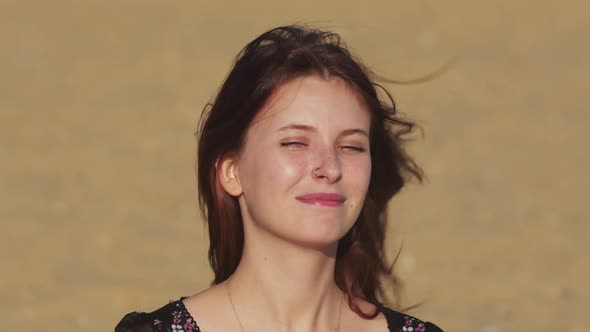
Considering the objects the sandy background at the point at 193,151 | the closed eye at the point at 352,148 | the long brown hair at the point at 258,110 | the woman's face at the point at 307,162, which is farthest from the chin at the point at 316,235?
the sandy background at the point at 193,151

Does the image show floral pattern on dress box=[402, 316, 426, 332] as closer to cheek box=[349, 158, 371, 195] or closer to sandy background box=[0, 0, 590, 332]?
cheek box=[349, 158, 371, 195]

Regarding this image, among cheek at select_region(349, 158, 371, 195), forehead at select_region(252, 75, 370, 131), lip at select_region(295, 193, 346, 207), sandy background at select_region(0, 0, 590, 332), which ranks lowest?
lip at select_region(295, 193, 346, 207)

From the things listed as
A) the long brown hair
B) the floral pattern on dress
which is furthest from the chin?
the floral pattern on dress

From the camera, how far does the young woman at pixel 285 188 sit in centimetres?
449

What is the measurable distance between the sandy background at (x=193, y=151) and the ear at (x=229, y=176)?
5180mm

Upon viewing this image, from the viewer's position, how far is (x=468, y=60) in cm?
1628

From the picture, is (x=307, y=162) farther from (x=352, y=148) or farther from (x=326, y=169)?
(x=352, y=148)

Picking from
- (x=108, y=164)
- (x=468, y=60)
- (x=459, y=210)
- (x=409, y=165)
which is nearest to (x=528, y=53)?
(x=468, y=60)

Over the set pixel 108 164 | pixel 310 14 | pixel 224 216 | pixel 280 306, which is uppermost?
pixel 310 14

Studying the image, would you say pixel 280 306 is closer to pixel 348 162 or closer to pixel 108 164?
pixel 348 162

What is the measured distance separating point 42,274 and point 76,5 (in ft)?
24.2

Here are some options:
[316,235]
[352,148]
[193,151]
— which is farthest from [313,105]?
[193,151]

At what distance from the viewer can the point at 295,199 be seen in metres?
4.47

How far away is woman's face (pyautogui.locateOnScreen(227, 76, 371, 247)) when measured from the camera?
446cm
